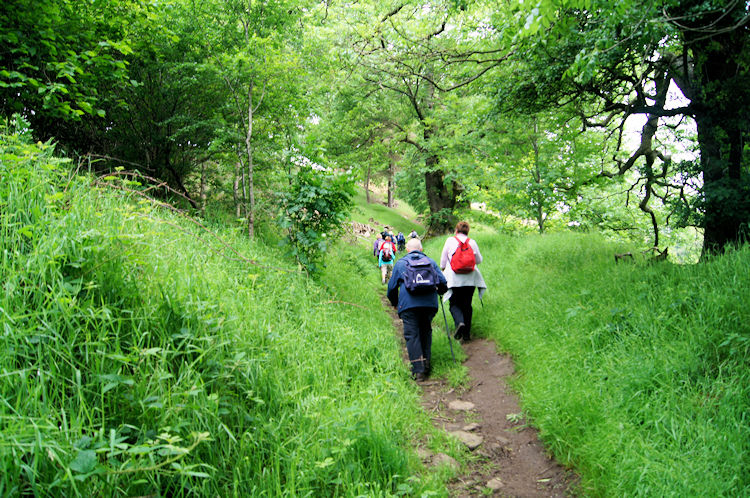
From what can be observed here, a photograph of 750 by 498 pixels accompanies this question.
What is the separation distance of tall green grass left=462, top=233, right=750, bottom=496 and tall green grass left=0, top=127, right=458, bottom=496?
1.25m

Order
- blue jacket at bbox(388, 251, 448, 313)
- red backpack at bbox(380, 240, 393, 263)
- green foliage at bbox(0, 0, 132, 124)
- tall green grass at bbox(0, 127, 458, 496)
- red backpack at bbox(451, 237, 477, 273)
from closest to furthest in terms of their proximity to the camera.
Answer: tall green grass at bbox(0, 127, 458, 496) < green foliage at bbox(0, 0, 132, 124) < blue jacket at bbox(388, 251, 448, 313) < red backpack at bbox(451, 237, 477, 273) < red backpack at bbox(380, 240, 393, 263)

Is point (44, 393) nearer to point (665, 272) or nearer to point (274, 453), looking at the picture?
Result: point (274, 453)

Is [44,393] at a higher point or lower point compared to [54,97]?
lower

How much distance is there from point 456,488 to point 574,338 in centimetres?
251

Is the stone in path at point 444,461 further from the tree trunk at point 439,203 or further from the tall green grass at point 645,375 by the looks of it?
the tree trunk at point 439,203

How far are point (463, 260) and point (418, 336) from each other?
5.94 feet

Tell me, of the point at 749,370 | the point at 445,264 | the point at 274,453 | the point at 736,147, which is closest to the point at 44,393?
the point at 274,453

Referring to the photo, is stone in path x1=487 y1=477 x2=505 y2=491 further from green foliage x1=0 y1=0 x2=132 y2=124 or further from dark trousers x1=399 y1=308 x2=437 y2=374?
green foliage x1=0 y1=0 x2=132 y2=124

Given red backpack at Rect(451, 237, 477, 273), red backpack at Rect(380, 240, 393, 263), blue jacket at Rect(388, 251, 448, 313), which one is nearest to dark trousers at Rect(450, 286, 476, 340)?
red backpack at Rect(451, 237, 477, 273)

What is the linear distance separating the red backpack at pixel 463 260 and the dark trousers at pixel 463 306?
1.09 feet

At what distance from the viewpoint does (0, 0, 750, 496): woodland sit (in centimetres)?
231

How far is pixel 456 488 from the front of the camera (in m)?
3.06

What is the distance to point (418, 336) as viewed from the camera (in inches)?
214

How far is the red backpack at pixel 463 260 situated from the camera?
6.64 m
